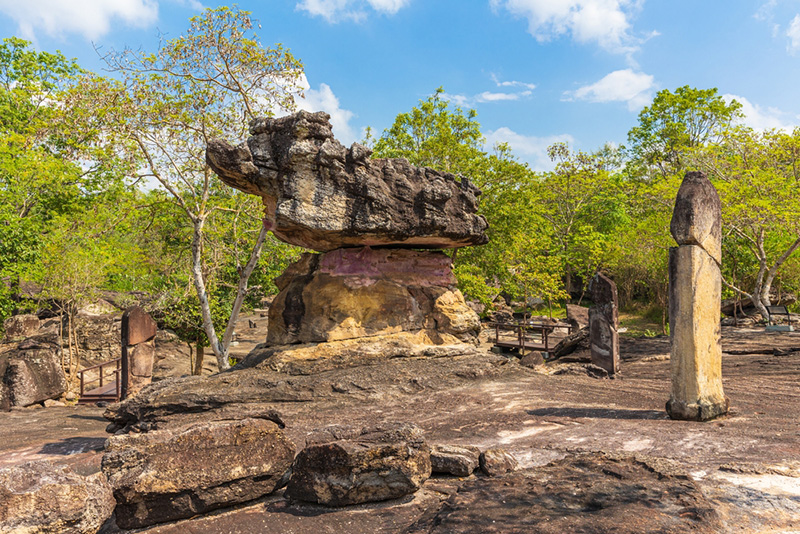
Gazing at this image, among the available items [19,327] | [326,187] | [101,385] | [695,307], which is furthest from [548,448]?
[19,327]

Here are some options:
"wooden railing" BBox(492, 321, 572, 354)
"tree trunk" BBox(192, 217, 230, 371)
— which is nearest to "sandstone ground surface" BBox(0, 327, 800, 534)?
"tree trunk" BBox(192, 217, 230, 371)

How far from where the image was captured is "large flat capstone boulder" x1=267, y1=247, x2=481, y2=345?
32.8ft

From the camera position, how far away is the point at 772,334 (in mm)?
16547

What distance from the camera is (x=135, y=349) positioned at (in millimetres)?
13312

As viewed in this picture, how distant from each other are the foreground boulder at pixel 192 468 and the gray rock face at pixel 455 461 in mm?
1510

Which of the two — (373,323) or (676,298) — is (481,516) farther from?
(373,323)

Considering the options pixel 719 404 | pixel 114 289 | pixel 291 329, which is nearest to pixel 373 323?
pixel 291 329

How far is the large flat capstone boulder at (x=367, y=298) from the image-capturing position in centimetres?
1000

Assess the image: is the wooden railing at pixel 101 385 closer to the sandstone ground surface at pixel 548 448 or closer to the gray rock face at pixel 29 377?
the gray rock face at pixel 29 377

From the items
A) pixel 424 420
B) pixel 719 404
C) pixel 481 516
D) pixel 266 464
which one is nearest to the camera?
pixel 481 516

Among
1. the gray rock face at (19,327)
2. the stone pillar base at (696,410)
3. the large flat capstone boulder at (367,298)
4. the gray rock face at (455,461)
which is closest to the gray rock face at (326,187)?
the large flat capstone boulder at (367,298)

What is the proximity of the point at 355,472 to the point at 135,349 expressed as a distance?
10594 mm

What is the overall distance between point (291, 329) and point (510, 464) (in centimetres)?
590

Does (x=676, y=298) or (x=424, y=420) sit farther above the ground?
(x=676, y=298)
